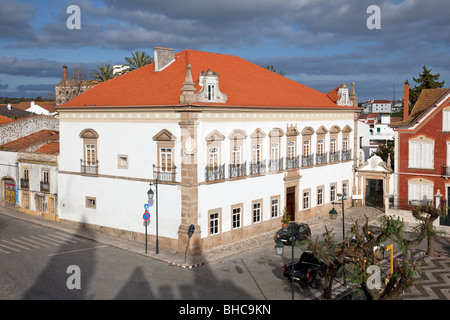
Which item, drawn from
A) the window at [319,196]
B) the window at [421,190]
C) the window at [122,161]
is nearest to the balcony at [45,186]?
the window at [122,161]

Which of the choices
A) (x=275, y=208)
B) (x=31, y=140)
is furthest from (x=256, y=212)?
(x=31, y=140)

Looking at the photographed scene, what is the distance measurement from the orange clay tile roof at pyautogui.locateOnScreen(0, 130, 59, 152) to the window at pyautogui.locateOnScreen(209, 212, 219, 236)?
2024cm

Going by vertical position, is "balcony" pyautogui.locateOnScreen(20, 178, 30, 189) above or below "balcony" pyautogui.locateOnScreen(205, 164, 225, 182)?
below

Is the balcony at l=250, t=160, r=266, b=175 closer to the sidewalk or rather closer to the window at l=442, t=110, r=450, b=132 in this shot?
the sidewalk

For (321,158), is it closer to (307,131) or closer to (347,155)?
(307,131)

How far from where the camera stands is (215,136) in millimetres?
31969

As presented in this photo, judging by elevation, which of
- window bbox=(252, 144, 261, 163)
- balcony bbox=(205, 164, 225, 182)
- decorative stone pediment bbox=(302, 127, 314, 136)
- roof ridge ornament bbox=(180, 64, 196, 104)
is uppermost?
roof ridge ornament bbox=(180, 64, 196, 104)

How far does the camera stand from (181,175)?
3080 centimetres

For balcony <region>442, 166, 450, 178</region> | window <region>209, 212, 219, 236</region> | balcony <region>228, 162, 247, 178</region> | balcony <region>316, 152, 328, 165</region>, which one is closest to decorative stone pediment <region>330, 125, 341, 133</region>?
balcony <region>316, 152, 328, 165</region>

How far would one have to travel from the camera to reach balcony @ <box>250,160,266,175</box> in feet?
115

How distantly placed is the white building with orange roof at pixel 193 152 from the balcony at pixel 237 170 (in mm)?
73

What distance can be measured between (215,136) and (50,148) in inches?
709

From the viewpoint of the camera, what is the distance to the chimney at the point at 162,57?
36.7 m

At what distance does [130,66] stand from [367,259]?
142ft
